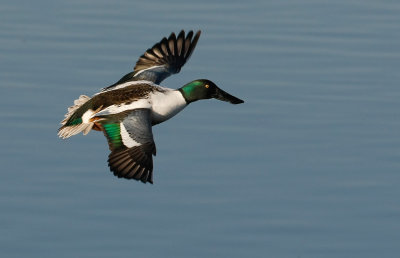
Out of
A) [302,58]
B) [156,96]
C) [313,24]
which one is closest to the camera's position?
[156,96]

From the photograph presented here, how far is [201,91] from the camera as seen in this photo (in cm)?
1346

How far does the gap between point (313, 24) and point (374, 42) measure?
4.02ft

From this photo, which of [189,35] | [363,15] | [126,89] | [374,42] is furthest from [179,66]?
[363,15]

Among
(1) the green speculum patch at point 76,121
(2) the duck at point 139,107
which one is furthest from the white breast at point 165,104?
(1) the green speculum patch at point 76,121

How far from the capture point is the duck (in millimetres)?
11828

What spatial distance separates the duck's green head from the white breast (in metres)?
0.14

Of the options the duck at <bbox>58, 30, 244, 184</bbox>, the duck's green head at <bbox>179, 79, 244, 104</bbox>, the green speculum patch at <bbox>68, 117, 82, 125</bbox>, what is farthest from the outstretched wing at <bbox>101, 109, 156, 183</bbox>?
the duck's green head at <bbox>179, 79, 244, 104</bbox>

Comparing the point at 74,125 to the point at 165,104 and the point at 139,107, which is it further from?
the point at 165,104

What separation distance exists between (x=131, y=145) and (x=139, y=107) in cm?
66

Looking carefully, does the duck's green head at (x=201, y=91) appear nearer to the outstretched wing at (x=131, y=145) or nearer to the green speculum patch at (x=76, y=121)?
the outstretched wing at (x=131, y=145)

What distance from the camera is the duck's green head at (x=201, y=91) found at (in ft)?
43.3

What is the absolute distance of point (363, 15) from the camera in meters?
19.3

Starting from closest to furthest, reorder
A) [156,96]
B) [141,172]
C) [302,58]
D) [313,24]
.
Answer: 1. [141,172]
2. [156,96]
3. [302,58]
4. [313,24]

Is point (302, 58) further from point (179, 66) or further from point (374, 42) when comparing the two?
point (179, 66)
